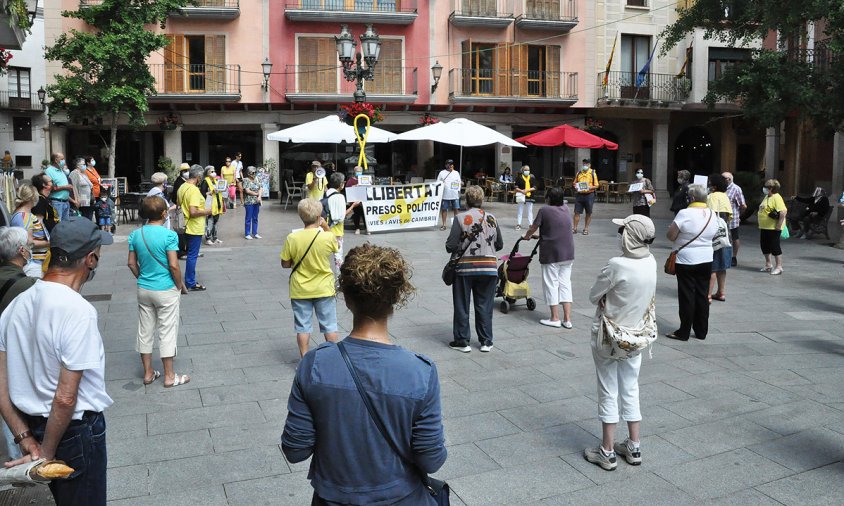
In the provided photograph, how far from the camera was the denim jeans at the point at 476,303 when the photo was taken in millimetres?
7406

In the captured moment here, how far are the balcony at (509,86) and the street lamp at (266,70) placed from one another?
6.53m

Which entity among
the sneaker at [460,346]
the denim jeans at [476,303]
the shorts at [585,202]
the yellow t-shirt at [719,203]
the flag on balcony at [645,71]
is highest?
the flag on balcony at [645,71]

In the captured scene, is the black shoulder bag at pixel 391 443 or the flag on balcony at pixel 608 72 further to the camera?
the flag on balcony at pixel 608 72

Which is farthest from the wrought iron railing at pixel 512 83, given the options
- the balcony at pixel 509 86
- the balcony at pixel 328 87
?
the balcony at pixel 328 87

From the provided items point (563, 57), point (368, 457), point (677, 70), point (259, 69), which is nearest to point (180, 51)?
point (259, 69)

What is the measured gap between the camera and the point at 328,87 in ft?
90.0

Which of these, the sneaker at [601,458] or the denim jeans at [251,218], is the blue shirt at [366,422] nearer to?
the sneaker at [601,458]

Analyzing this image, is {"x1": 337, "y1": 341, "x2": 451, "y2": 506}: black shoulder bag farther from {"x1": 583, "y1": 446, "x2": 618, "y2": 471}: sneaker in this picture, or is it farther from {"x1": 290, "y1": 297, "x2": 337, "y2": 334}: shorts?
{"x1": 290, "y1": 297, "x2": 337, "y2": 334}: shorts

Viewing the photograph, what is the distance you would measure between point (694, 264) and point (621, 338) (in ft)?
11.7

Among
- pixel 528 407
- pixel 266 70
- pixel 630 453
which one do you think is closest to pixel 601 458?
pixel 630 453

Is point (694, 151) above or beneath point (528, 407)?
above

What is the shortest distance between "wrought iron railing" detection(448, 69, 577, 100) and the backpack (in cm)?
2381

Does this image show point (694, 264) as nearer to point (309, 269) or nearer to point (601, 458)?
point (601, 458)

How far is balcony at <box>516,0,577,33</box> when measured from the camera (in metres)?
28.4
